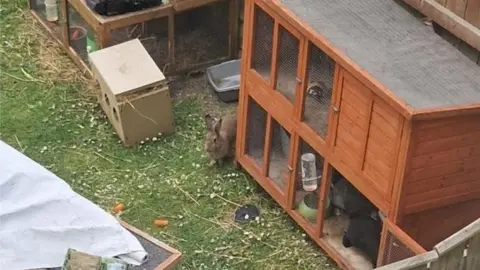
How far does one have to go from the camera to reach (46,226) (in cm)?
425

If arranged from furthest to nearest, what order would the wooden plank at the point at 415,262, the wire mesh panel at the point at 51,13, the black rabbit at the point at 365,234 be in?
the wire mesh panel at the point at 51,13
the black rabbit at the point at 365,234
the wooden plank at the point at 415,262

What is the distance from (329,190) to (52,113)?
84.2 inches

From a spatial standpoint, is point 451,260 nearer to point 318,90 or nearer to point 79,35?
point 318,90

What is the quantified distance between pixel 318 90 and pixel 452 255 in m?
1.20

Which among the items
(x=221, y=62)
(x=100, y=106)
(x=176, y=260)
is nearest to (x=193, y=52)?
(x=221, y=62)

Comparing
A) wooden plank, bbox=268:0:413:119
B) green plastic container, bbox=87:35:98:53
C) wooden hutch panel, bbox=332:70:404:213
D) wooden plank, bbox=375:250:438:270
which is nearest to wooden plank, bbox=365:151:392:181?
wooden hutch panel, bbox=332:70:404:213

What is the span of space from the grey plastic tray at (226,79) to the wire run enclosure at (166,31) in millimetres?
193

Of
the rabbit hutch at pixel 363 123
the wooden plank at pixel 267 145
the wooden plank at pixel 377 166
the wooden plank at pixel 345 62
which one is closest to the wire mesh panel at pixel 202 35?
the rabbit hutch at pixel 363 123

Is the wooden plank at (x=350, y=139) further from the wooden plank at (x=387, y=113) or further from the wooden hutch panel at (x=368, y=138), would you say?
the wooden plank at (x=387, y=113)

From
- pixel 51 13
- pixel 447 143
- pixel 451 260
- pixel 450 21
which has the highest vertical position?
pixel 450 21

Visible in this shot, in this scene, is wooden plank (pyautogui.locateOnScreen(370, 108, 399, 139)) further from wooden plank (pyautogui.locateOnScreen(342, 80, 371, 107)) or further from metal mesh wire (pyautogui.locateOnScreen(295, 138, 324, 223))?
metal mesh wire (pyautogui.locateOnScreen(295, 138, 324, 223))

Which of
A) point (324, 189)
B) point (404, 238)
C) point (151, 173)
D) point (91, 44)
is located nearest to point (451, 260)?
point (404, 238)

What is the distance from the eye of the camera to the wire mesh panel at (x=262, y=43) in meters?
4.82

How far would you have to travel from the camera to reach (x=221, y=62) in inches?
254
